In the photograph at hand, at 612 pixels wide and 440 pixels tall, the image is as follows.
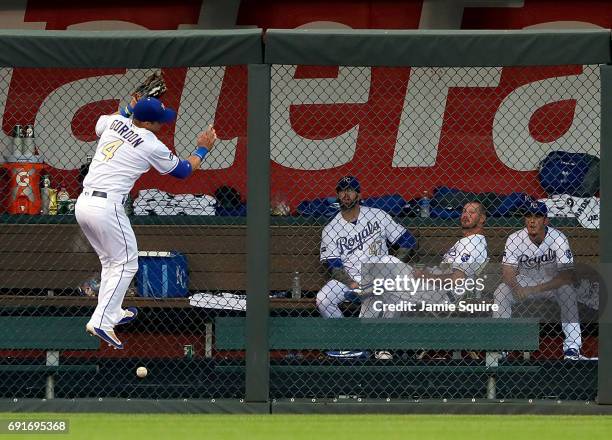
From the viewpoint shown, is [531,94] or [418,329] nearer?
[418,329]

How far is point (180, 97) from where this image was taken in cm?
1002

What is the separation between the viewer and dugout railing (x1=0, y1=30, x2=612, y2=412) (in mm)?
7352

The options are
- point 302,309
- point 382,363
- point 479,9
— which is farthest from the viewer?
point 479,9

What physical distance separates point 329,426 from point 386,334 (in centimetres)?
78

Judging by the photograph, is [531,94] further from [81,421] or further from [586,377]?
[81,421]

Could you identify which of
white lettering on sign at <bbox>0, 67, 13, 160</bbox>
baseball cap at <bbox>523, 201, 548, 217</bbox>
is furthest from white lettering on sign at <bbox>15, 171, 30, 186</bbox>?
baseball cap at <bbox>523, 201, 548, 217</bbox>

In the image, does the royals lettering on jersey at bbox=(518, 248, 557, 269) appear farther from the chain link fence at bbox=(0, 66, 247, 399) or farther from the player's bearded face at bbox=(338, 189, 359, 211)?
the chain link fence at bbox=(0, 66, 247, 399)

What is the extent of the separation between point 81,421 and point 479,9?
4560 mm

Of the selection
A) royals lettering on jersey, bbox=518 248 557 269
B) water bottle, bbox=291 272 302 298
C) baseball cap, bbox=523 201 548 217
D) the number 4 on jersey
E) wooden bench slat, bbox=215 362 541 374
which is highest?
the number 4 on jersey

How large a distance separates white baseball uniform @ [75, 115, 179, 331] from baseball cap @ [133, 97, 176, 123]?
0.26 feet

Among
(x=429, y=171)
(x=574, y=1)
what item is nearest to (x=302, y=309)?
(x=429, y=171)

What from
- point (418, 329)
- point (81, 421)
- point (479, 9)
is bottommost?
point (81, 421)

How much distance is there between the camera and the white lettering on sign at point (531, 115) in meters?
9.89

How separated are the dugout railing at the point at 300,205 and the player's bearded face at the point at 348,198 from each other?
0.39 meters
